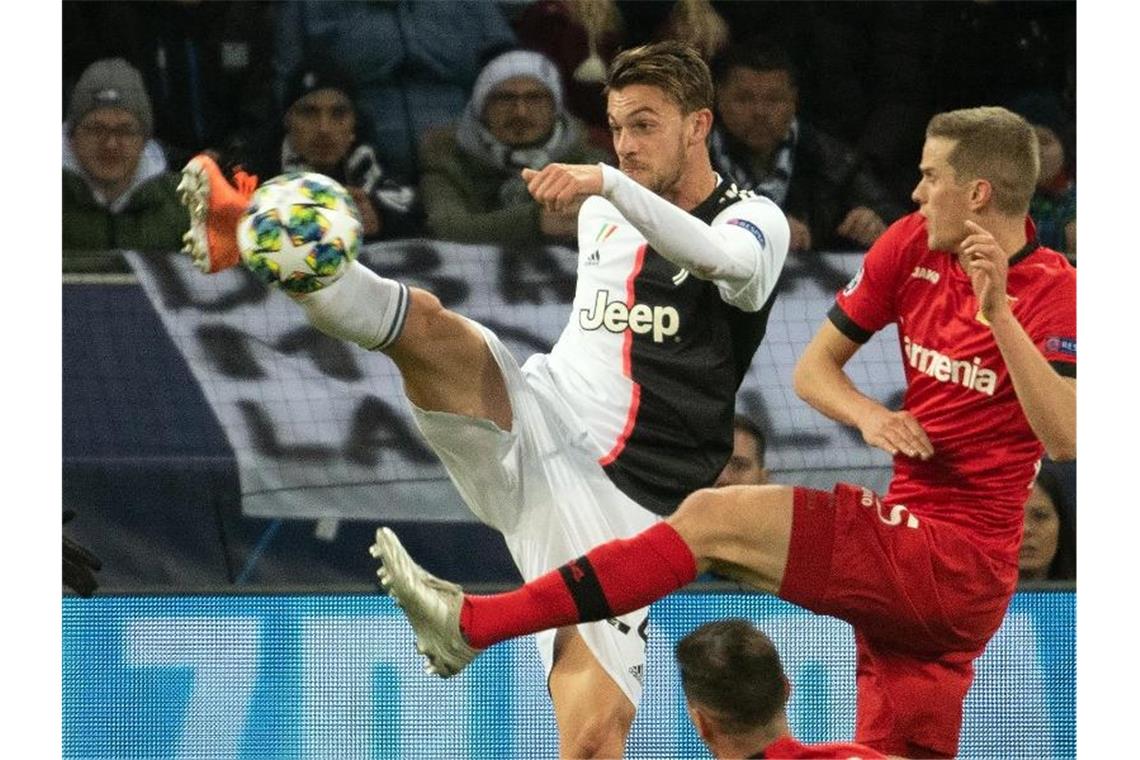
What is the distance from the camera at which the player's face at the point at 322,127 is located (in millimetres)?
5266

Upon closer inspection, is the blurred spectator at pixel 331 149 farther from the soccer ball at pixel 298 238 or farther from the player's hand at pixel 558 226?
the soccer ball at pixel 298 238

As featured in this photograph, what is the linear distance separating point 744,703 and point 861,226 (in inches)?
110

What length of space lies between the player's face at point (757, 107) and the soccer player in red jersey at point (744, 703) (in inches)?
111

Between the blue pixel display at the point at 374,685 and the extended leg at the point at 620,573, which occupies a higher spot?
the extended leg at the point at 620,573

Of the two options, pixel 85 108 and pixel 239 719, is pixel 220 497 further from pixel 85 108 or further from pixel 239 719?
pixel 85 108

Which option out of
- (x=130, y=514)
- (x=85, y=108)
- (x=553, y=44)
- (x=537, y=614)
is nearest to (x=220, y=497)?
(x=130, y=514)

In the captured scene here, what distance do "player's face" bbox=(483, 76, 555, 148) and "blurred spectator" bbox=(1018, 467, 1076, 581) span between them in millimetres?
1685

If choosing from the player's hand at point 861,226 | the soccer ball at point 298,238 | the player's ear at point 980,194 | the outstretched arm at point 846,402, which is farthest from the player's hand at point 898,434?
the player's hand at point 861,226

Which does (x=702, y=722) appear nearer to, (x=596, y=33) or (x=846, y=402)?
(x=846, y=402)

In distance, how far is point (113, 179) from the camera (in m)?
5.19

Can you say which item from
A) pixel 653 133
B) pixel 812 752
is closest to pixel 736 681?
pixel 812 752

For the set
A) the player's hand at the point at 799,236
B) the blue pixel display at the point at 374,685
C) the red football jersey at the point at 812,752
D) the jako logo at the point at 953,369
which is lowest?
the blue pixel display at the point at 374,685

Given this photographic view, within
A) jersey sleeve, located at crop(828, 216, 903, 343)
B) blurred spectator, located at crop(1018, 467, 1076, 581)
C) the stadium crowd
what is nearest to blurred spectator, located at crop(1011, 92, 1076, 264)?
the stadium crowd

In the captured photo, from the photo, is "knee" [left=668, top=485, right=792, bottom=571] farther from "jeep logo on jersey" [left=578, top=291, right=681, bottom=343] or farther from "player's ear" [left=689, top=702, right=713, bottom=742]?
"jeep logo on jersey" [left=578, top=291, right=681, bottom=343]
